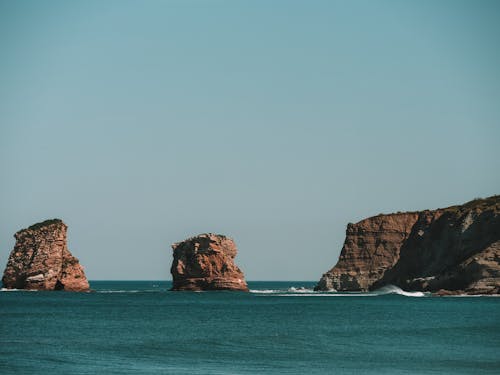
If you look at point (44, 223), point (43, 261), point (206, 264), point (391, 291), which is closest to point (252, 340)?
point (206, 264)

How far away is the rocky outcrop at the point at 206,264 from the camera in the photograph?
17312cm

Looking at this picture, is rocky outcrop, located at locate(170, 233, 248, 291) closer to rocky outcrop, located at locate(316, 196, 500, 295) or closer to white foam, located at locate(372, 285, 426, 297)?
white foam, located at locate(372, 285, 426, 297)

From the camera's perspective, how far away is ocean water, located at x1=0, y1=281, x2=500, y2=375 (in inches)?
2255

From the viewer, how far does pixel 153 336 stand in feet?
262

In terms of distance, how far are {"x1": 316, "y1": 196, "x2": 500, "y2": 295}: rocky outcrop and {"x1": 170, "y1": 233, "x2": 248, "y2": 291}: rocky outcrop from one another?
28982 millimetres

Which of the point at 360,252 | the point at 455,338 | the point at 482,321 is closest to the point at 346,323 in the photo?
the point at 482,321

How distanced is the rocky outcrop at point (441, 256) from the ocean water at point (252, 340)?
85.9 ft

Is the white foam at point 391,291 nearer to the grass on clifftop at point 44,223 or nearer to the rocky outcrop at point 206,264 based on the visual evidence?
the rocky outcrop at point 206,264

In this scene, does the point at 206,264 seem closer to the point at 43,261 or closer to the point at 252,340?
the point at 43,261

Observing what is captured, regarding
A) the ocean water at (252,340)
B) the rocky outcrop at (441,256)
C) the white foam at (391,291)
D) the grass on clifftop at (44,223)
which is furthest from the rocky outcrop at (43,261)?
the white foam at (391,291)

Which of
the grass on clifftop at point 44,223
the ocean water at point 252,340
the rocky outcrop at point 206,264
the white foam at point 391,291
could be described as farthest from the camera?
the grass on clifftop at point 44,223

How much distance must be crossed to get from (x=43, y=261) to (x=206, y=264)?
29839 millimetres

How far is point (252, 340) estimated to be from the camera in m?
75.6

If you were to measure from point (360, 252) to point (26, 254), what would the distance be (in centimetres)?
6883
